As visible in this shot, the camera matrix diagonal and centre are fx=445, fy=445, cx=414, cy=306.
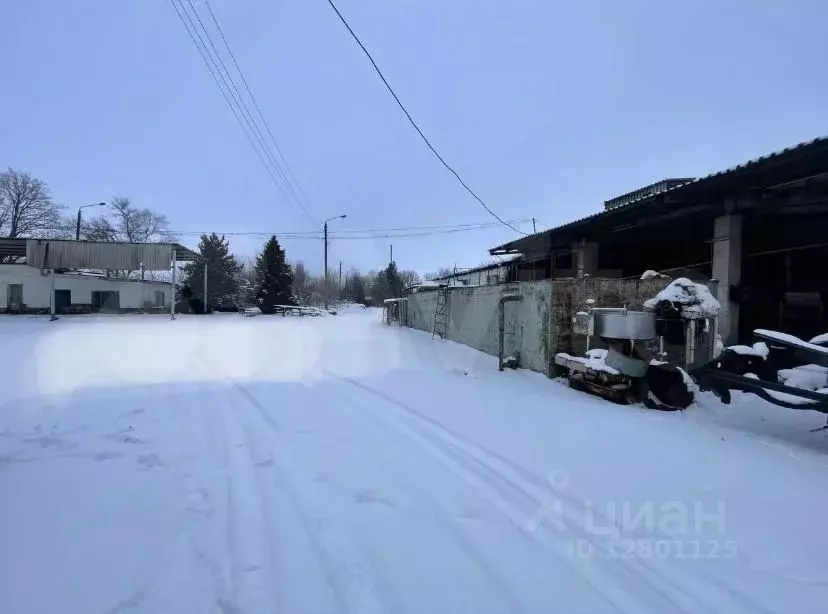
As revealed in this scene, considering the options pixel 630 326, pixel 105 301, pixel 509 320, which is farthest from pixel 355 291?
pixel 630 326

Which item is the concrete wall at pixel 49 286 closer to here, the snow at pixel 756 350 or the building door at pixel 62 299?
the building door at pixel 62 299

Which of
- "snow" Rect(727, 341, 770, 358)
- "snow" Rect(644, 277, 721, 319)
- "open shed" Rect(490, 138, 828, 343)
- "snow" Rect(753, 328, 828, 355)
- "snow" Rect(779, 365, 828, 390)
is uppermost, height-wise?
"open shed" Rect(490, 138, 828, 343)

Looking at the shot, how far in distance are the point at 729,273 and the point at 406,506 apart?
794 centimetres

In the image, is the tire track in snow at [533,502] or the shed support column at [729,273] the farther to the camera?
the shed support column at [729,273]

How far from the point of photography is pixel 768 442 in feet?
14.4

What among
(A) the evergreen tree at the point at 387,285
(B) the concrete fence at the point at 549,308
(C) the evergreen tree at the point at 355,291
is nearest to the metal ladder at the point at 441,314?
(B) the concrete fence at the point at 549,308

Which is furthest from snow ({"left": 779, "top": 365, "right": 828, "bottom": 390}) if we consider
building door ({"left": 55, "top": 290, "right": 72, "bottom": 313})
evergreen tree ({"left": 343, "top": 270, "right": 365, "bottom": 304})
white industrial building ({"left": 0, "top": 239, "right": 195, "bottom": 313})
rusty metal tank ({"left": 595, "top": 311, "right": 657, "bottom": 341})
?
evergreen tree ({"left": 343, "top": 270, "right": 365, "bottom": 304})

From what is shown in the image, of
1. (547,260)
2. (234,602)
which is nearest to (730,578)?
(234,602)

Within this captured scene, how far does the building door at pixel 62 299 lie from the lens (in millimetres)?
30664

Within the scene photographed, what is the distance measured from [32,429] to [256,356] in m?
5.82

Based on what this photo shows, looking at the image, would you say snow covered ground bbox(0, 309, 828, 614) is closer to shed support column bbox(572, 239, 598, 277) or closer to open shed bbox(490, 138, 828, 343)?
open shed bbox(490, 138, 828, 343)

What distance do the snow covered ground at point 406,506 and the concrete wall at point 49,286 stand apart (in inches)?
1254

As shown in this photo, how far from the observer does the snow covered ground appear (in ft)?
7.18

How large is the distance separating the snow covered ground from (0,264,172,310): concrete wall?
31.9 meters
